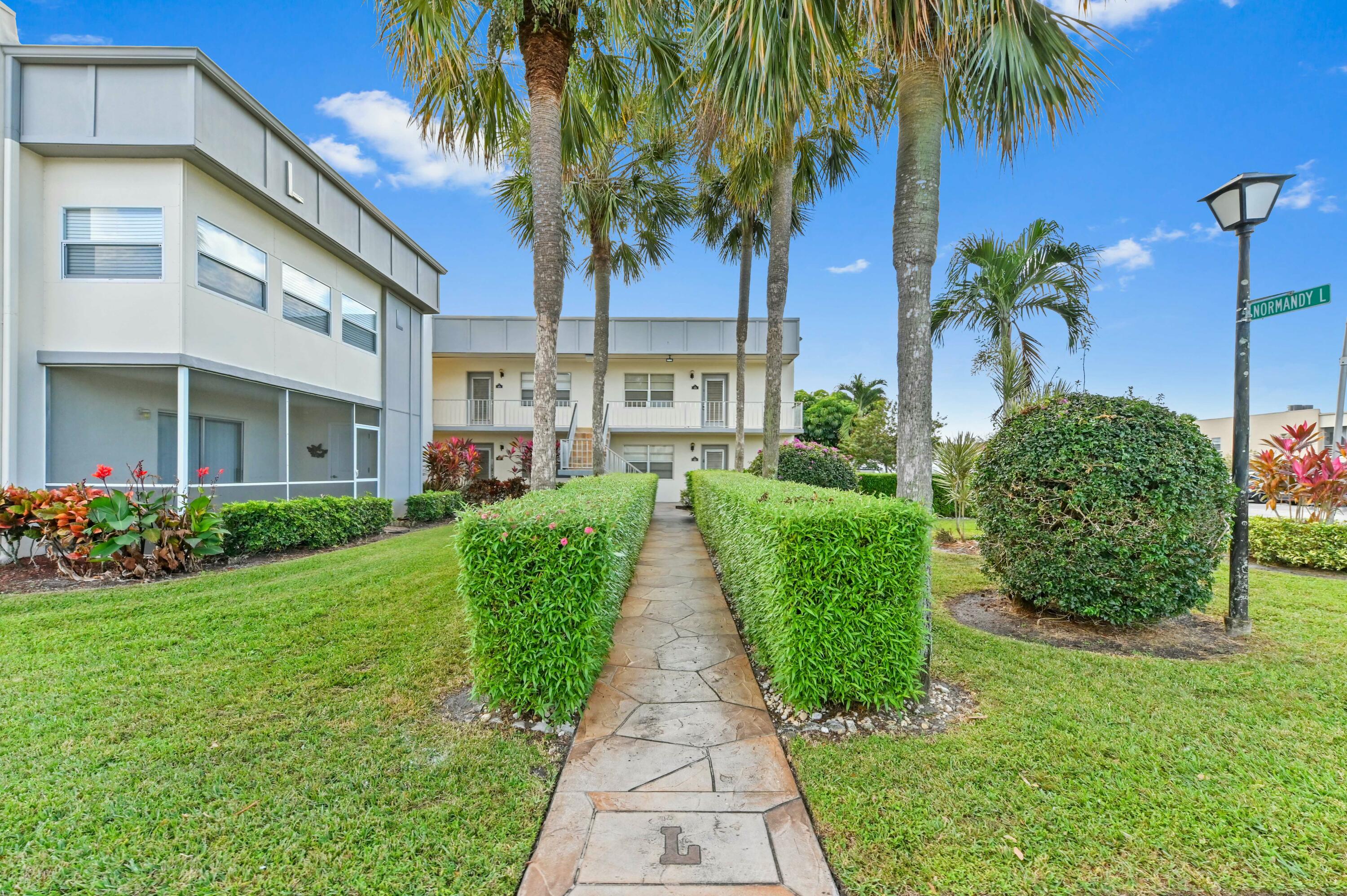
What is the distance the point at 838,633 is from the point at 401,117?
29.5ft

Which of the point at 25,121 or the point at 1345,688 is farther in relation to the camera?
the point at 25,121

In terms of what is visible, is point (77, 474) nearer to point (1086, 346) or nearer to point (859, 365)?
point (1086, 346)

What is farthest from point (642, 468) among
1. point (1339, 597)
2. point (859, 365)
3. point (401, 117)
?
point (859, 365)

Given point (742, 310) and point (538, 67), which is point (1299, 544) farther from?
point (538, 67)

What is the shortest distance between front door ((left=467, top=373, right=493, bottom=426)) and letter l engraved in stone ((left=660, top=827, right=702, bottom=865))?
1621 centimetres

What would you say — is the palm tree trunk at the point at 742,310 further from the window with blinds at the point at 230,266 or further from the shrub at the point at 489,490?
the window with blinds at the point at 230,266

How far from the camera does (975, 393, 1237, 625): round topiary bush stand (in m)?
4.44

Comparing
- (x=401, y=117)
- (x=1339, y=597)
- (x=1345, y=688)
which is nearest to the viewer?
(x=1345, y=688)

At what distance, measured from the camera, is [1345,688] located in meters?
3.64

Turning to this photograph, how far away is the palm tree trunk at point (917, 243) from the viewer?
3982 mm

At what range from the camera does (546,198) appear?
6.34m

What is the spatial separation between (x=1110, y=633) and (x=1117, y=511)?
117cm

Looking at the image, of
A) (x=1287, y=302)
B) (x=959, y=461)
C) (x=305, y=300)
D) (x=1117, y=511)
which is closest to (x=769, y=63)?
(x=1117, y=511)

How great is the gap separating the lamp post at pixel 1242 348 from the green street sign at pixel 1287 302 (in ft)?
0.22
